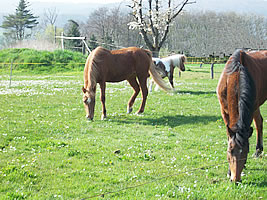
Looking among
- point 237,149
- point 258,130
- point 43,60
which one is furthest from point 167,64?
point 43,60

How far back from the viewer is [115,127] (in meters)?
8.55

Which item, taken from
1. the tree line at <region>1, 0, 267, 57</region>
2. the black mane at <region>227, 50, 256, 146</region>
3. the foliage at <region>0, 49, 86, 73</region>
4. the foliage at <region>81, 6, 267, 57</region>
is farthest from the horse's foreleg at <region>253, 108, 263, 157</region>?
the foliage at <region>81, 6, 267, 57</region>

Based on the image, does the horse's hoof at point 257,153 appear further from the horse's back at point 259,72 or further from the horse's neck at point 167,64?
the horse's neck at point 167,64

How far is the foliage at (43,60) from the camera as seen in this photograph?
95.6 ft

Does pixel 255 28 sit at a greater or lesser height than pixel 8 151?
greater

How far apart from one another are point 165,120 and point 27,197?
19.3 feet

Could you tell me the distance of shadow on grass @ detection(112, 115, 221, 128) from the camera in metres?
9.11

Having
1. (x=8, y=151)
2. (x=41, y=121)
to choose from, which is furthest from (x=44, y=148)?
(x=41, y=121)

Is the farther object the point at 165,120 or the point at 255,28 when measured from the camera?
the point at 255,28

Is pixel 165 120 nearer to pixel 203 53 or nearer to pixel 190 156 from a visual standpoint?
pixel 190 156

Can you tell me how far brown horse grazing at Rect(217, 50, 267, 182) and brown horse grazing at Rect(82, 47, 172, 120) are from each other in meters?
4.98

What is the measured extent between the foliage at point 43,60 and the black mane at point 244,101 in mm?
24682

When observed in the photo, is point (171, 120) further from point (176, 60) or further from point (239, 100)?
point (176, 60)

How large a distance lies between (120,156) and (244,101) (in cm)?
266
